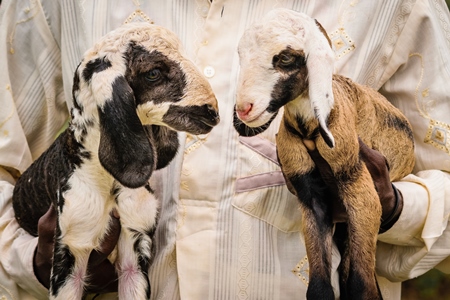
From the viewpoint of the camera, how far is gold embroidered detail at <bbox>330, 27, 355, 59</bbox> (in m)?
1.54

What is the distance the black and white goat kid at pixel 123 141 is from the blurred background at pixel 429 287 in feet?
7.62

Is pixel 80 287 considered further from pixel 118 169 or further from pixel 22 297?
pixel 22 297

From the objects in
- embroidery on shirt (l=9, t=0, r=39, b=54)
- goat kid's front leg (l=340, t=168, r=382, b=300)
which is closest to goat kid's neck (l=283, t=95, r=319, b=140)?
goat kid's front leg (l=340, t=168, r=382, b=300)

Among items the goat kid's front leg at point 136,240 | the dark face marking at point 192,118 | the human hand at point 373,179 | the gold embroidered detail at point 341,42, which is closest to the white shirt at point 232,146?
the gold embroidered detail at point 341,42

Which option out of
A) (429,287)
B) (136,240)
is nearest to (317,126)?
(136,240)

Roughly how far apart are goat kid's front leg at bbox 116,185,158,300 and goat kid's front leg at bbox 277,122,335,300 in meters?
0.27

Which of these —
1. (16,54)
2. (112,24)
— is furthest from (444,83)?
(16,54)

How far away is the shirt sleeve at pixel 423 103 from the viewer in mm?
1624

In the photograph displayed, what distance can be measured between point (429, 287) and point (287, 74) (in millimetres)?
2528

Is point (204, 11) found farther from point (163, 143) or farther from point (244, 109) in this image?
point (244, 109)

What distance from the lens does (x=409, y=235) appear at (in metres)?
1.53

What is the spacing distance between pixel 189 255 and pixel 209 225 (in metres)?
0.08

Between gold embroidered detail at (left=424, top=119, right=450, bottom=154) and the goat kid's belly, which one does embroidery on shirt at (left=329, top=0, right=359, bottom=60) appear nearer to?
gold embroidered detail at (left=424, top=119, right=450, bottom=154)

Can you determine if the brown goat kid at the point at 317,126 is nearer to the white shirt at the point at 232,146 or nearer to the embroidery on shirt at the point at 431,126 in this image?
the white shirt at the point at 232,146
